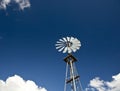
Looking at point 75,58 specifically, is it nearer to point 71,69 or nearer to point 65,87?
point 71,69

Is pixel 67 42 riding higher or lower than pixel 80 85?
higher

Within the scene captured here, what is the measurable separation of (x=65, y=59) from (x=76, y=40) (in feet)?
13.2

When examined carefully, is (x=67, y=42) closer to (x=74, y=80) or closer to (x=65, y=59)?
(x=65, y=59)

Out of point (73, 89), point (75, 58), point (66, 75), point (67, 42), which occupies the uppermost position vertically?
point (67, 42)

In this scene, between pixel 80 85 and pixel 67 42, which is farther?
pixel 67 42

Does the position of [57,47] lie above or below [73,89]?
above

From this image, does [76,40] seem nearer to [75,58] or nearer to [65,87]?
[75,58]

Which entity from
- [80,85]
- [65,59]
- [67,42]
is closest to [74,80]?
[80,85]

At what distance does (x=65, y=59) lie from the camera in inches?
1769

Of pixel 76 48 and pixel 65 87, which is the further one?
pixel 76 48

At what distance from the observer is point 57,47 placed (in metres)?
44.9

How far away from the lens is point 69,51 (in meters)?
45.2

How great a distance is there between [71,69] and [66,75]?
4.44 ft

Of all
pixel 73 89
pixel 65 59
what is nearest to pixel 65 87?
pixel 73 89
